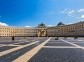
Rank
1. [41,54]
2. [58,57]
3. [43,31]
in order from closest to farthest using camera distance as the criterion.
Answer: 1. [58,57]
2. [41,54]
3. [43,31]

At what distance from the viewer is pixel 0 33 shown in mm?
179875

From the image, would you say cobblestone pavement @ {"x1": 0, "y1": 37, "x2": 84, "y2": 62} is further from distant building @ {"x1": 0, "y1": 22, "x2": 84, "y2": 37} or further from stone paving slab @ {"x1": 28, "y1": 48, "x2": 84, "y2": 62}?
distant building @ {"x1": 0, "y1": 22, "x2": 84, "y2": 37}

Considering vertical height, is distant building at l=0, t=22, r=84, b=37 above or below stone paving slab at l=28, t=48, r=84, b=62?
above

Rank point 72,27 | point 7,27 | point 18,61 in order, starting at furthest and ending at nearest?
point 7,27
point 72,27
point 18,61

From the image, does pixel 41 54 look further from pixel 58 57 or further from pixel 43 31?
pixel 43 31

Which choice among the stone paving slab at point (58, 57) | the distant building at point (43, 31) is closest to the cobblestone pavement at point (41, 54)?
the stone paving slab at point (58, 57)

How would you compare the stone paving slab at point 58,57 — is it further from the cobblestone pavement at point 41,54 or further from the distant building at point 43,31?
the distant building at point 43,31

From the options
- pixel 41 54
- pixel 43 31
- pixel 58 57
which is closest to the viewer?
pixel 58 57

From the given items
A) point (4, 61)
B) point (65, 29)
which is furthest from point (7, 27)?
point (4, 61)

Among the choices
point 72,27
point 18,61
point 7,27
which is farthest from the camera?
point 7,27

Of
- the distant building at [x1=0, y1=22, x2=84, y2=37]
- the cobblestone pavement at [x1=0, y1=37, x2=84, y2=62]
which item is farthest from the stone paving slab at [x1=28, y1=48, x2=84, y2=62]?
the distant building at [x1=0, y1=22, x2=84, y2=37]

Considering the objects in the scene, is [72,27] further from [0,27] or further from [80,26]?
[0,27]

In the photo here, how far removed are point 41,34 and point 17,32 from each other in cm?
2258

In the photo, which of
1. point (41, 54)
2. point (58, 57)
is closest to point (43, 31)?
point (41, 54)
